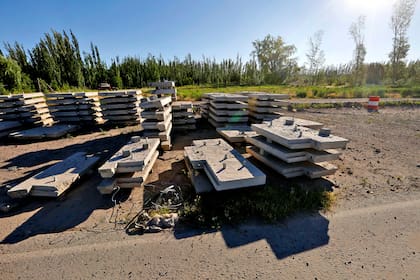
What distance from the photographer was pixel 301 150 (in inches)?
134

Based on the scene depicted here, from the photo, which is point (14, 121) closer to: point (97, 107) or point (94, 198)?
point (97, 107)

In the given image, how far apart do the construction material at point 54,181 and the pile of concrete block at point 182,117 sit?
365 centimetres

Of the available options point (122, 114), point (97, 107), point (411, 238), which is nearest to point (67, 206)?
point (411, 238)

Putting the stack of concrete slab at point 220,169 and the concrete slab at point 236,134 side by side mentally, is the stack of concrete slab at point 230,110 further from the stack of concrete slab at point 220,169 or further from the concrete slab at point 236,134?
the stack of concrete slab at point 220,169

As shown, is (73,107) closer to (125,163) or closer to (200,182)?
(125,163)

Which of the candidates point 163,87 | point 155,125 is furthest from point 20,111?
point 155,125

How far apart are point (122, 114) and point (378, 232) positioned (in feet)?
28.1

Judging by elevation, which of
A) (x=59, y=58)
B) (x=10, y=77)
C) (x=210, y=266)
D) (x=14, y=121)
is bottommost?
(x=210, y=266)

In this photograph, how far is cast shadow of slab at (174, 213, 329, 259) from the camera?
7.20ft

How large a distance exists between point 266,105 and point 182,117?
310 cm

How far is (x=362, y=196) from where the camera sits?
3.12m

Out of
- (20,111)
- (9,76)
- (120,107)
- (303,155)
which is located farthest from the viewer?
(9,76)

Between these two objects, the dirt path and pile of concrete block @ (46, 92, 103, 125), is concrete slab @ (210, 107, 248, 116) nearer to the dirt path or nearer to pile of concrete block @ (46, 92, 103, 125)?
the dirt path

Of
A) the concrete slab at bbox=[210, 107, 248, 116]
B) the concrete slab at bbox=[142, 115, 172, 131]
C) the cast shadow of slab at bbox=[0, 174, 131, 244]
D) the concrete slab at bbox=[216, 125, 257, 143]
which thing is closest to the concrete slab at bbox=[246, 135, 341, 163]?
the concrete slab at bbox=[216, 125, 257, 143]
